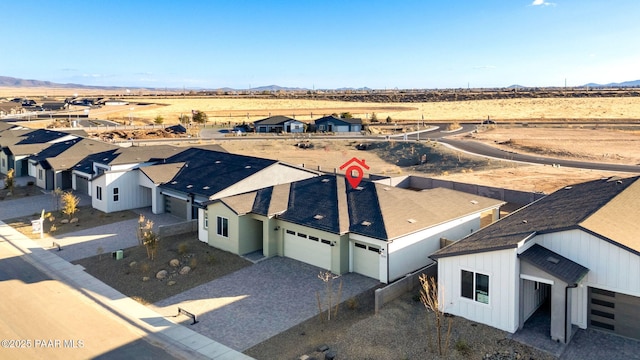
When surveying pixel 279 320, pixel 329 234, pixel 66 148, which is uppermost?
pixel 66 148

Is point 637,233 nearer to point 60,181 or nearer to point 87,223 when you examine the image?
point 87,223

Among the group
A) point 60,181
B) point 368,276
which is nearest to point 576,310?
point 368,276


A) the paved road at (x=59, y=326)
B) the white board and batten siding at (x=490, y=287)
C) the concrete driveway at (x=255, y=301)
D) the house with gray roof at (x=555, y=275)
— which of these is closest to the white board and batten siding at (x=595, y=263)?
the house with gray roof at (x=555, y=275)

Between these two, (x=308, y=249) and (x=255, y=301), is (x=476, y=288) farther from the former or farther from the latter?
(x=308, y=249)

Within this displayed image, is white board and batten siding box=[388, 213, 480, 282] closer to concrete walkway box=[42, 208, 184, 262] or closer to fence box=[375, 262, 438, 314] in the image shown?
fence box=[375, 262, 438, 314]

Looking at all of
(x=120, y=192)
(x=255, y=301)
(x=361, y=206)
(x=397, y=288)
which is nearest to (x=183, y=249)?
(x=255, y=301)

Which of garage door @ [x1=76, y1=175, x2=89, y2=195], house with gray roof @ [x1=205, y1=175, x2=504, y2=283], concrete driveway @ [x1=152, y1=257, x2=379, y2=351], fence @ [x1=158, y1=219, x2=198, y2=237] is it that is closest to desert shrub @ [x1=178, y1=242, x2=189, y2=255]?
house with gray roof @ [x1=205, y1=175, x2=504, y2=283]
